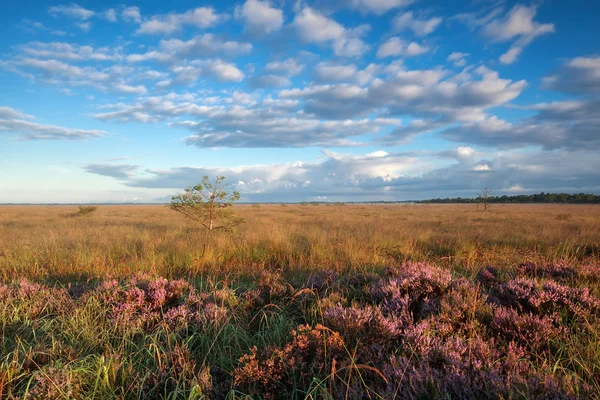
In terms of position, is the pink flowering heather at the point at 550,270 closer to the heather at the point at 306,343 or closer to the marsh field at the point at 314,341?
the marsh field at the point at 314,341

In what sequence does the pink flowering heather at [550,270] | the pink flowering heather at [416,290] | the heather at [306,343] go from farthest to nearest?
the pink flowering heather at [550,270] < the pink flowering heather at [416,290] < the heather at [306,343]

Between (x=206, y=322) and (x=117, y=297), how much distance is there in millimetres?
1603

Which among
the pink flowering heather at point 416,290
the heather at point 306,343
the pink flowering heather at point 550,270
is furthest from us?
the pink flowering heather at point 550,270

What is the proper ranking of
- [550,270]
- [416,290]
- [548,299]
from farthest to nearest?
1. [550,270]
2. [416,290]
3. [548,299]

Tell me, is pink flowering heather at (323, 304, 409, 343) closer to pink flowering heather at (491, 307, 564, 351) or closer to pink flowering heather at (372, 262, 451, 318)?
pink flowering heather at (372, 262, 451, 318)

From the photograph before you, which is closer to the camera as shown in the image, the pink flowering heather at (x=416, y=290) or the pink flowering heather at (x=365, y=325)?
the pink flowering heather at (x=365, y=325)

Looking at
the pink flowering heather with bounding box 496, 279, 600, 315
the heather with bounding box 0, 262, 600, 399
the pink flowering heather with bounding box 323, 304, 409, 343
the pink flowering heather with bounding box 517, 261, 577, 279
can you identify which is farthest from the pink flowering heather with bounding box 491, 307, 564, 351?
the pink flowering heather with bounding box 517, 261, 577, 279

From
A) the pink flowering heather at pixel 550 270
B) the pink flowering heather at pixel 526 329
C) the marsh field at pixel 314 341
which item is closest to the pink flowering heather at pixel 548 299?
the marsh field at pixel 314 341

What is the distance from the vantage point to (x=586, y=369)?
2.62 m

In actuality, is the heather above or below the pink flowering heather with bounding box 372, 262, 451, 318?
below

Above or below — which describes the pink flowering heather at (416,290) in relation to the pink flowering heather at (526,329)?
above

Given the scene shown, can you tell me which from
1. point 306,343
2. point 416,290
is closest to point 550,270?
point 416,290

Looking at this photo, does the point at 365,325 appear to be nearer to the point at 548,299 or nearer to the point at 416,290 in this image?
the point at 416,290

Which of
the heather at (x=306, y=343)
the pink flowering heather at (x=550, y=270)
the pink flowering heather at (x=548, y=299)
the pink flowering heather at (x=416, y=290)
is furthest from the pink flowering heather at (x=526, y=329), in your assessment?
the pink flowering heather at (x=550, y=270)
